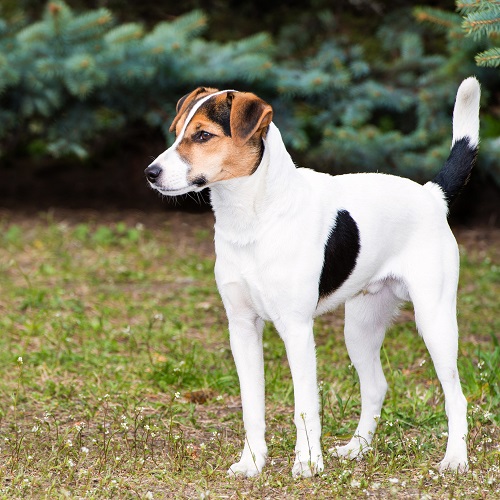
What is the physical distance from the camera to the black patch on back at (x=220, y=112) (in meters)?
3.71

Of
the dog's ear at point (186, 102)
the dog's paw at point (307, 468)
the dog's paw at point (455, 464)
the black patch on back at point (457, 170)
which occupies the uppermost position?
the dog's ear at point (186, 102)

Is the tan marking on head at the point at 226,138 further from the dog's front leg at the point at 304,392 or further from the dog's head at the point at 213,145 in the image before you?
the dog's front leg at the point at 304,392

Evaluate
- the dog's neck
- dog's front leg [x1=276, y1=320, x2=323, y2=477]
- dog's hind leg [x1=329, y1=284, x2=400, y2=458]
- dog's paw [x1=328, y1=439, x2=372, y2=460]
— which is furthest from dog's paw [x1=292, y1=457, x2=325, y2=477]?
the dog's neck

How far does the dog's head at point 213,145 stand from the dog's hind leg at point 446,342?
3.31 feet

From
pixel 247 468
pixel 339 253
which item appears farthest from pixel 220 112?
pixel 247 468

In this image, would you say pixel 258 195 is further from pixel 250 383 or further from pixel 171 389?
pixel 171 389

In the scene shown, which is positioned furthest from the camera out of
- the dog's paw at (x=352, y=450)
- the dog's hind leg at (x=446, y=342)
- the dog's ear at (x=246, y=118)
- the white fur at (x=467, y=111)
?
the white fur at (x=467, y=111)

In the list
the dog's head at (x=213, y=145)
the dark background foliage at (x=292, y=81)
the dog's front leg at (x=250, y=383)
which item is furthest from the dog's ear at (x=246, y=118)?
the dark background foliage at (x=292, y=81)

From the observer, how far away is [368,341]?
4312 millimetres

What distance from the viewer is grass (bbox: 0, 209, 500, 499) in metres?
3.87

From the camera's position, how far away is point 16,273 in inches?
289

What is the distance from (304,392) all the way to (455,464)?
0.77m

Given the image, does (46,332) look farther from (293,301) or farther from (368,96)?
(368,96)

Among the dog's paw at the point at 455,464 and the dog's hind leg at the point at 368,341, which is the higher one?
the dog's hind leg at the point at 368,341
